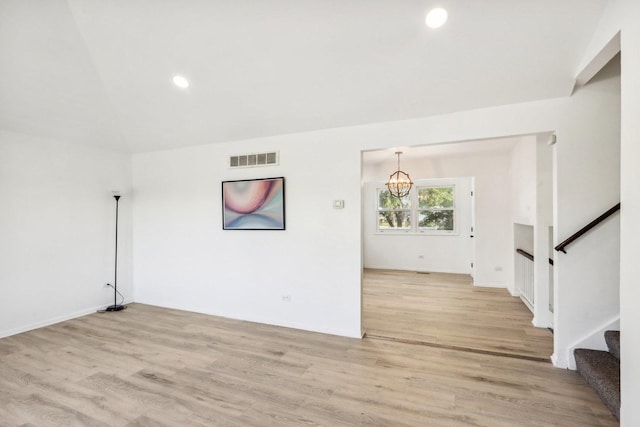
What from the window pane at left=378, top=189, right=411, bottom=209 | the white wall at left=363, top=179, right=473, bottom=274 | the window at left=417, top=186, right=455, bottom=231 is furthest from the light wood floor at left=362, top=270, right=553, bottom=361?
the window pane at left=378, top=189, right=411, bottom=209

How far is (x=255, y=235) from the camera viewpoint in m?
3.97

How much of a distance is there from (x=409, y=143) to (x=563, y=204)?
1.46 meters

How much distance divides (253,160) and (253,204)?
0.58m

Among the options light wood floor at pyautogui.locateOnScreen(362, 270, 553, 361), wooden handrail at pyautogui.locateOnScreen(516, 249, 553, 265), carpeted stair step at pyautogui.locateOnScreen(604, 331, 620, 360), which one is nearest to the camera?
carpeted stair step at pyautogui.locateOnScreen(604, 331, 620, 360)

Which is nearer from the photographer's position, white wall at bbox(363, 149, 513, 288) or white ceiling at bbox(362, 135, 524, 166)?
white ceiling at bbox(362, 135, 524, 166)

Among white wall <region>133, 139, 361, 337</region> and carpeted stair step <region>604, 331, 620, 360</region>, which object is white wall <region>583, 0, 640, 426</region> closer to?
carpeted stair step <region>604, 331, 620, 360</region>

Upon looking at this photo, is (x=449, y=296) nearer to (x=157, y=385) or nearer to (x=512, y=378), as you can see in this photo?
(x=512, y=378)

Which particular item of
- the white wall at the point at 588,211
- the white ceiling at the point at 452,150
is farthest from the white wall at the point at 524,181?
the white wall at the point at 588,211

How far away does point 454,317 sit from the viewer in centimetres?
407

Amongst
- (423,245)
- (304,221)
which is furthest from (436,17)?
(423,245)

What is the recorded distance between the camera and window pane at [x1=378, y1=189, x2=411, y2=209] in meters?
7.57

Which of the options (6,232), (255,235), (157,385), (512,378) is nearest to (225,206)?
(255,235)

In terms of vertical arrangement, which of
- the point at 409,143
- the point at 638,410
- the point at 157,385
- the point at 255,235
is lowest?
the point at 157,385

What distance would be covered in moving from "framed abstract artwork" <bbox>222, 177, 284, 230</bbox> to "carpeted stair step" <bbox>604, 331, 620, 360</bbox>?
3.23 m
